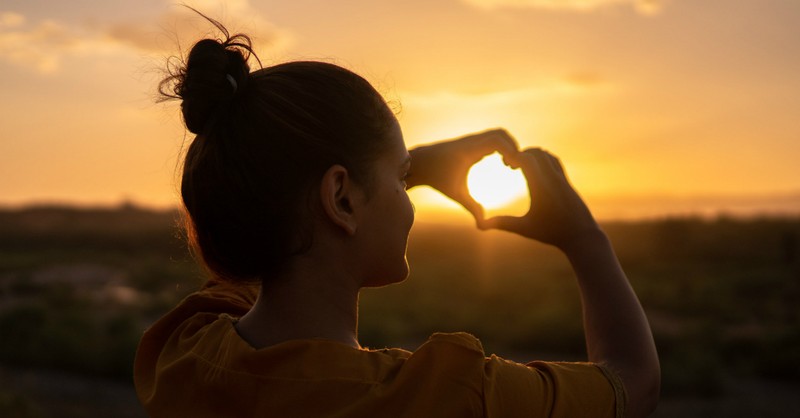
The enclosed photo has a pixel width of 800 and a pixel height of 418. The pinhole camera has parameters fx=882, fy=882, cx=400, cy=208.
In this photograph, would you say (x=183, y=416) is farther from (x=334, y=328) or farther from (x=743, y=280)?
(x=743, y=280)

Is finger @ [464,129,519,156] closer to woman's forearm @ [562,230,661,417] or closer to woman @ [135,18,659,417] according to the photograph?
woman @ [135,18,659,417]

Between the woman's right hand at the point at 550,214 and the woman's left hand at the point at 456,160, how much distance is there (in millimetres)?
60

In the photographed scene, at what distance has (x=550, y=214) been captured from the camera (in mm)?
1403

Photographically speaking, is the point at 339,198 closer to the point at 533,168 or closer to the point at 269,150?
the point at 269,150

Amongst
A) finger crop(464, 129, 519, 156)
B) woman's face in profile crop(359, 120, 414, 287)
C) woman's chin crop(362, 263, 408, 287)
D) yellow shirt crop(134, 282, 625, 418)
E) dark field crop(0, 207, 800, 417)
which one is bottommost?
dark field crop(0, 207, 800, 417)

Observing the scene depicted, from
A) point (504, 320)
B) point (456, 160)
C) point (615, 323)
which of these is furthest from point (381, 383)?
point (504, 320)

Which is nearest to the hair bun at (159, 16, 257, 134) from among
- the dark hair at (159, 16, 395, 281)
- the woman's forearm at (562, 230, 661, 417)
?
the dark hair at (159, 16, 395, 281)

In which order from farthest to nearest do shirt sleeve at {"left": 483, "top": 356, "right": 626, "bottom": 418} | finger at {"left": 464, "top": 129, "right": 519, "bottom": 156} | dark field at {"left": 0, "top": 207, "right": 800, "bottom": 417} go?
dark field at {"left": 0, "top": 207, "right": 800, "bottom": 417}, finger at {"left": 464, "top": 129, "right": 519, "bottom": 156}, shirt sleeve at {"left": 483, "top": 356, "right": 626, "bottom": 418}

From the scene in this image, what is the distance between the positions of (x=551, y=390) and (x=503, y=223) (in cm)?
33

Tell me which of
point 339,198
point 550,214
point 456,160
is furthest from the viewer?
point 456,160

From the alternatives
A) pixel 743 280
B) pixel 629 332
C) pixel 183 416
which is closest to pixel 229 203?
pixel 183 416

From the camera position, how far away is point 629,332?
4.24 ft

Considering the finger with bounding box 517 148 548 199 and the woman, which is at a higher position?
the finger with bounding box 517 148 548 199

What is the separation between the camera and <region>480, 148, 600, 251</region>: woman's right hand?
4.58ft
